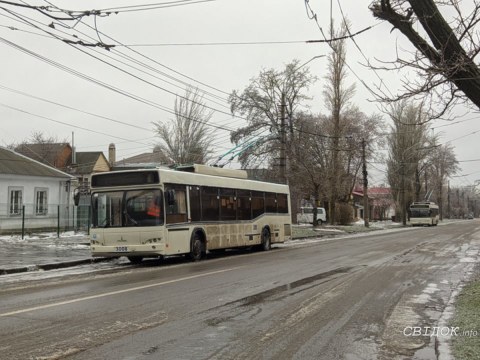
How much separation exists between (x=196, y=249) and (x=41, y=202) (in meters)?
19.1

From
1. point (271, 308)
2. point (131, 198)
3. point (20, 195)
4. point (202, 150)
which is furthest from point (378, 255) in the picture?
point (202, 150)

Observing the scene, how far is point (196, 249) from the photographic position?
16.8 meters

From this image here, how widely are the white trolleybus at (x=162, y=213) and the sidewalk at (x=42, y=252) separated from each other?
1.41 m

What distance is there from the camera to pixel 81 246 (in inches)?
829

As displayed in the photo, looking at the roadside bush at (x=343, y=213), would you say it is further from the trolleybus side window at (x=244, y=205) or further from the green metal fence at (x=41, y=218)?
the trolleybus side window at (x=244, y=205)

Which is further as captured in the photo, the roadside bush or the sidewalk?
the roadside bush

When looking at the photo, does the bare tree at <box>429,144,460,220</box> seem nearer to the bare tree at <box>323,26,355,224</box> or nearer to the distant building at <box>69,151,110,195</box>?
the bare tree at <box>323,26,355,224</box>

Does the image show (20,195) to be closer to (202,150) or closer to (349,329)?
(202,150)

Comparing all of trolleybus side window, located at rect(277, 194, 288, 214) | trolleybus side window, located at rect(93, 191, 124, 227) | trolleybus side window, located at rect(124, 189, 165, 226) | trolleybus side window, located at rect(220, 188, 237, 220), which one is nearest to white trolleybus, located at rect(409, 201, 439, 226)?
trolleybus side window, located at rect(277, 194, 288, 214)

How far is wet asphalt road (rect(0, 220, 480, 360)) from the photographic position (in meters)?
5.94

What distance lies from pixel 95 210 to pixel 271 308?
29.2 feet

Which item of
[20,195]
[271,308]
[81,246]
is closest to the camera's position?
[271,308]

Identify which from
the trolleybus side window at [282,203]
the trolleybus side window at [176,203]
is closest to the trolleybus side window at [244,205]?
the trolleybus side window at [282,203]

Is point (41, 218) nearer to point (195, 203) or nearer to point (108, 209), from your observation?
point (108, 209)
